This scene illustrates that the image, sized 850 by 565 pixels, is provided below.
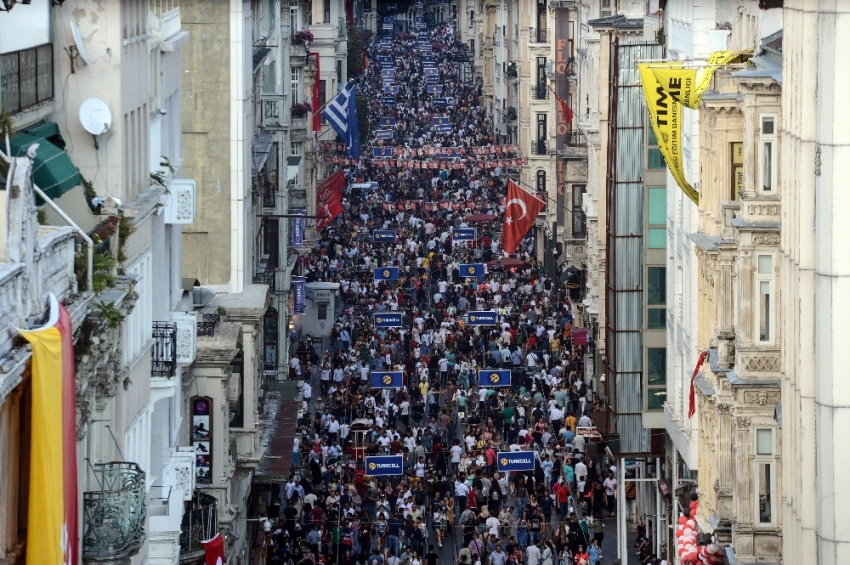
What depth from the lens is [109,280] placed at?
28109 millimetres

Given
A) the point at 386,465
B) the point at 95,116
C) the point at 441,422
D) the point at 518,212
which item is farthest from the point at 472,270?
the point at 95,116

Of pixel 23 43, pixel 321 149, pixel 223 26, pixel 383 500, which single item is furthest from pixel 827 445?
pixel 321 149

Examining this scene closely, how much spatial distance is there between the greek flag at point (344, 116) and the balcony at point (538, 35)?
58.7ft

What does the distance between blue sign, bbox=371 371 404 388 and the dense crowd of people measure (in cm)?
72

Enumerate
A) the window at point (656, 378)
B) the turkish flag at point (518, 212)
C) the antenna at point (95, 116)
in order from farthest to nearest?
the turkish flag at point (518, 212)
the window at point (656, 378)
the antenna at point (95, 116)

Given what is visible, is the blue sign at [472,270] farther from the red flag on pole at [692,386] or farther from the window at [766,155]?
the window at [766,155]

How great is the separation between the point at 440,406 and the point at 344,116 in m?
21.4

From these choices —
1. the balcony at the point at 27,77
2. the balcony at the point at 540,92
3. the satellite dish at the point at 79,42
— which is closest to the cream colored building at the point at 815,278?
the satellite dish at the point at 79,42

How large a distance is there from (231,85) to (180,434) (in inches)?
545

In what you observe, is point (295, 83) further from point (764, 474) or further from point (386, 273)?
point (764, 474)

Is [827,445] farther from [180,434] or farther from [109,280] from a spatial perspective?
[180,434]

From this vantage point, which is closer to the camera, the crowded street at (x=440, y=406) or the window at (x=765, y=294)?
the window at (x=765, y=294)

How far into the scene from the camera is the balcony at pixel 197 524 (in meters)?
39.1

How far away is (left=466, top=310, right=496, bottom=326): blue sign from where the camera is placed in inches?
2813
